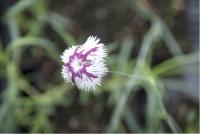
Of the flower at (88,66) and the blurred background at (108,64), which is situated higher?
the blurred background at (108,64)

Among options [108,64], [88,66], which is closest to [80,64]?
[88,66]

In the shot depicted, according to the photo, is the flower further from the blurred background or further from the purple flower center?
the blurred background

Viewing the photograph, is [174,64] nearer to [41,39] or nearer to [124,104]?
[124,104]

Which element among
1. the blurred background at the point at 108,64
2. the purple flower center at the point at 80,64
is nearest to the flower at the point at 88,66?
the purple flower center at the point at 80,64

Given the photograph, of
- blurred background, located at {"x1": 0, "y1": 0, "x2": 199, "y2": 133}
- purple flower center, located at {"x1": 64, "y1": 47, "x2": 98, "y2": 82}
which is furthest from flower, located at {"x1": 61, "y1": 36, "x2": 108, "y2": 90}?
blurred background, located at {"x1": 0, "y1": 0, "x2": 199, "y2": 133}

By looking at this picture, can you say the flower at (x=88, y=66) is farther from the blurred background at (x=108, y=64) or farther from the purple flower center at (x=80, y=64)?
the blurred background at (x=108, y=64)

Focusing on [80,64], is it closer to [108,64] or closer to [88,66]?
[88,66]

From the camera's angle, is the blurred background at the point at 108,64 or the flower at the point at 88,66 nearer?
the flower at the point at 88,66
